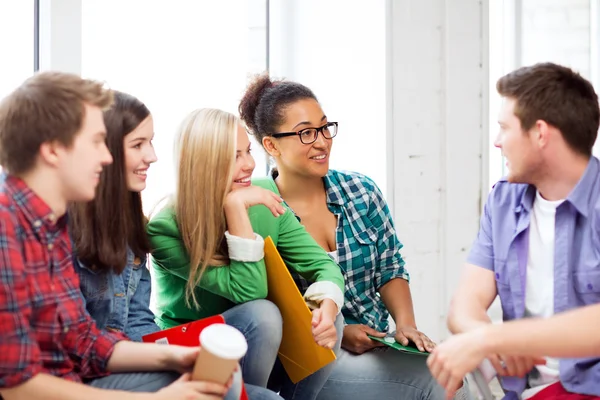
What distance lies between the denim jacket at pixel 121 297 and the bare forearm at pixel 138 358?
0.16 m

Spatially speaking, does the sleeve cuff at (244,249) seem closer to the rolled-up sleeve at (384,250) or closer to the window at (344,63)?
the rolled-up sleeve at (384,250)

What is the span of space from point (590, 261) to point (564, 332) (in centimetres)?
26

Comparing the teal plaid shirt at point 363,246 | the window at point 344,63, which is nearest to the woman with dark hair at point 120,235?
the teal plaid shirt at point 363,246

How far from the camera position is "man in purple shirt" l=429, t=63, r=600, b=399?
5.24ft

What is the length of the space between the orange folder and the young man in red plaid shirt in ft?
1.54

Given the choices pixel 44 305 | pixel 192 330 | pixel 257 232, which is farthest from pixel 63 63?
pixel 44 305

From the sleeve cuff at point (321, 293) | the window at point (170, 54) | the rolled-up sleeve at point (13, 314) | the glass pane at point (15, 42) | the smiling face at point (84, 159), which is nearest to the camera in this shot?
the rolled-up sleeve at point (13, 314)

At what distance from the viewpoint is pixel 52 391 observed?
1.28 m

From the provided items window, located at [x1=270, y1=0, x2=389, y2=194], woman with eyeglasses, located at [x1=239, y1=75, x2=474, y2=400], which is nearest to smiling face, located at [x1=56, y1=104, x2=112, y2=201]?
woman with eyeglasses, located at [x1=239, y1=75, x2=474, y2=400]

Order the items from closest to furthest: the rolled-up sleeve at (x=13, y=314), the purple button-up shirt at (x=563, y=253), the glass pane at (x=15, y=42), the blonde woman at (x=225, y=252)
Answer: the rolled-up sleeve at (x=13, y=314) → the purple button-up shirt at (x=563, y=253) → the blonde woman at (x=225, y=252) → the glass pane at (x=15, y=42)

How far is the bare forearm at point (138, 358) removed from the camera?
1491 millimetres

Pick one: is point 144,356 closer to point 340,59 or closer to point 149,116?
point 149,116

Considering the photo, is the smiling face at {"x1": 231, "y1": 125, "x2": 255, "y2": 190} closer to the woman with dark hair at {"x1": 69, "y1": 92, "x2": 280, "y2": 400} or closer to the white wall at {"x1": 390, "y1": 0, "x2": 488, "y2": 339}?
the woman with dark hair at {"x1": 69, "y1": 92, "x2": 280, "y2": 400}

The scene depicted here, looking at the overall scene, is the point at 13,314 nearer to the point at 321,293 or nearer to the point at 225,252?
the point at 225,252
